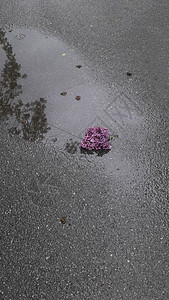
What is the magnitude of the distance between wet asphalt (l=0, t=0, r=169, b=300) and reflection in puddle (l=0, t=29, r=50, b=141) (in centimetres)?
1

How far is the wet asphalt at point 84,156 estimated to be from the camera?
8.67 feet

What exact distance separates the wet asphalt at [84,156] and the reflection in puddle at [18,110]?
1 cm

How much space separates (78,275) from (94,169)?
121 cm

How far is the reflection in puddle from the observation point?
3770mm

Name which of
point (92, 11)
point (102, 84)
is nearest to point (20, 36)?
point (92, 11)

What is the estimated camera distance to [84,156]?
3.47 m

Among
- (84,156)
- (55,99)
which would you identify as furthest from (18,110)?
(84,156)

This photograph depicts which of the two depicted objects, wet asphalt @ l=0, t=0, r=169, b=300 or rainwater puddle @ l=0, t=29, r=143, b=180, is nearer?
wet asphalt @ l=0, t=0, r=169, b=300

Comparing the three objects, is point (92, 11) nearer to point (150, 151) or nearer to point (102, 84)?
point (102, 84)

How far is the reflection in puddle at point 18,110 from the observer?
148 inches

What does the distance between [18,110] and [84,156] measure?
1274 mm

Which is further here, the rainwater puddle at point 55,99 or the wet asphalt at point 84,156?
the rainwater puddle at point 55,99

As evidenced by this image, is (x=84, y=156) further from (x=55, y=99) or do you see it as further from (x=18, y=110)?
(x=18, y=110)

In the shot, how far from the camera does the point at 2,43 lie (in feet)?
16.4
